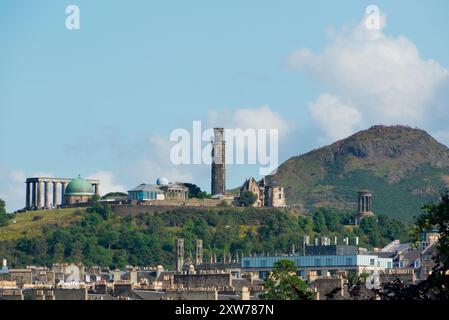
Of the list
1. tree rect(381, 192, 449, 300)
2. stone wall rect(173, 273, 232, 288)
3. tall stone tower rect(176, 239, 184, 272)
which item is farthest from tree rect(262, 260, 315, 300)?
tall stone tower rect(176, 239, 184, 272)

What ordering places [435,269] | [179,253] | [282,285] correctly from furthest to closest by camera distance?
1. [179,253]
2. [282,285]
3. [435,269]

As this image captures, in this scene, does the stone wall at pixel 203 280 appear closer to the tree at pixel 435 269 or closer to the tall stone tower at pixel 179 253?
the tall stone tower at pixel 179 253

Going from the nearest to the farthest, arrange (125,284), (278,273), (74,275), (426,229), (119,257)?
1. (426,229)
2. (278,273)
3. (125,284)
4. (74,275)
5. (119,257)

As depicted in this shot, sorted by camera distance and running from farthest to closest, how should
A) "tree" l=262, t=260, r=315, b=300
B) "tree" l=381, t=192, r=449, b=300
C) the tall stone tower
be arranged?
the tall stone tower → "tree" l=262, t=260, r=315, b=300 → "tree" l=381, t=192, r=449, b=300

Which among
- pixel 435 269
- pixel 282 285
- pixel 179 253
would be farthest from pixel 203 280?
pixel 435 269

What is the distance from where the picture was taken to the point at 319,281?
116938 millimetres

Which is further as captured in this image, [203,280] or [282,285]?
[203,280]

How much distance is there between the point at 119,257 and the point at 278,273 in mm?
93537

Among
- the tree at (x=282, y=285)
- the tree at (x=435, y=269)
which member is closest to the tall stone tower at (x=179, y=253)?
the tree at (x=282, y=285)

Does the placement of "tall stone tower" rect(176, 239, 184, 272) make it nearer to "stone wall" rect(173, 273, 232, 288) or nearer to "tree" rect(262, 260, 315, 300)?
"stone wall" rect(173, 273, 232, 288)

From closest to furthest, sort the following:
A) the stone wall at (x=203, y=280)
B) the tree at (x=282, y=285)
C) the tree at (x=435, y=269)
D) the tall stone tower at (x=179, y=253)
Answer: the tree at (x=435, y=269) < the tree at (x=282, y=285) < the stone wall at (x=203, y=280) < the tall stone tower at (x=179, y=253)

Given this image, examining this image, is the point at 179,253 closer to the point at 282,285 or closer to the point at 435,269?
the point at 282,285
